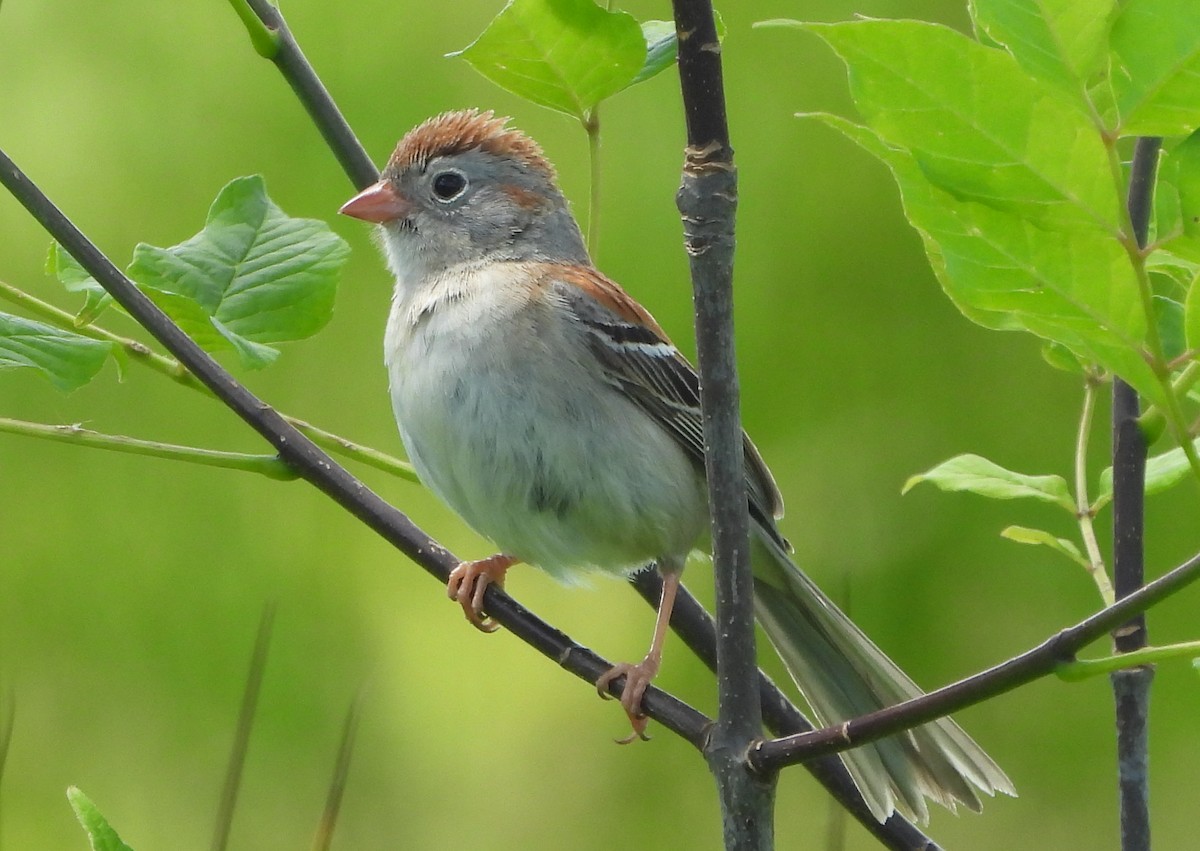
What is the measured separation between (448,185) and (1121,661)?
1915 mm

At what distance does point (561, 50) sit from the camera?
1.23 m

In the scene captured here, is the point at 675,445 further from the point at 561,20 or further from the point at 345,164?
the point at 561,20

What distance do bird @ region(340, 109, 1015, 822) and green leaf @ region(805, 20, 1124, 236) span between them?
1106mm

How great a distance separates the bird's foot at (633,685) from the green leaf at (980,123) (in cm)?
66

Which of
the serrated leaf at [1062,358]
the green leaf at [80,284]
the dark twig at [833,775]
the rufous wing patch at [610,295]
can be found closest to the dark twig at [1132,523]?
the serrated leaf at [1062,358]

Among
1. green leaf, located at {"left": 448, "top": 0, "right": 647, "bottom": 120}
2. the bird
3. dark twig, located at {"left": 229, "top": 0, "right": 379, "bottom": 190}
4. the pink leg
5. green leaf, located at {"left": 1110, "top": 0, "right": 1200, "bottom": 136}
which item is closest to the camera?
green leaf, located at {"left": 1110, "top": 0, "right": 1200, "bottom": 136}

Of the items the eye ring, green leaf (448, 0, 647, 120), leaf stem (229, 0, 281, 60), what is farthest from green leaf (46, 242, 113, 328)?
the eye ring

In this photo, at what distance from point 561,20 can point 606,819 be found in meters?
2.53

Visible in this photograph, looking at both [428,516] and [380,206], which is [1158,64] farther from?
[428,516]

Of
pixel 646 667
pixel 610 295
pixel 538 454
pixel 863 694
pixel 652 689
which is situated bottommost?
pixel 863 694

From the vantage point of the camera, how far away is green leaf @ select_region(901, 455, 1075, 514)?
140 cm

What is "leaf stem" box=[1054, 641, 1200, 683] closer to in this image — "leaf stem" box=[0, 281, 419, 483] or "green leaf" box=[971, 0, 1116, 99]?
"green leaf" box=[971, 0, 1116, 99]

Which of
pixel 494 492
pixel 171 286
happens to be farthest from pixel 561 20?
pixel 494 492

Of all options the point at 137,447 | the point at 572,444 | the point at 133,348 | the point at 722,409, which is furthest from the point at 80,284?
the point at 572,444
